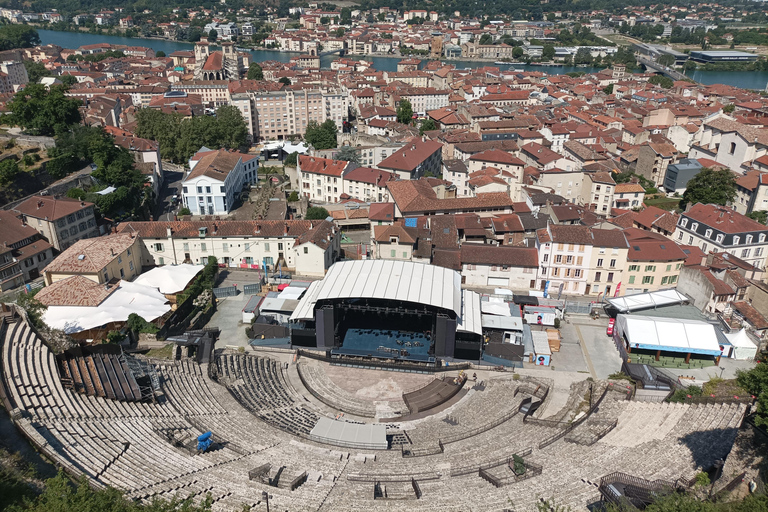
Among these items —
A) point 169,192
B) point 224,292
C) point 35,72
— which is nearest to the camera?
point 224,292

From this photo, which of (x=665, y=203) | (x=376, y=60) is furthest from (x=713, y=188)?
(x=376, y=60)

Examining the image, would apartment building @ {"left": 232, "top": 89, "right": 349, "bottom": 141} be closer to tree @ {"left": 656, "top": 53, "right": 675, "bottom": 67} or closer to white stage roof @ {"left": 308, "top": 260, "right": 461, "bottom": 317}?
white stage roof @ {"left": 308, "top": 260, "right": 461, "bottom": 317}

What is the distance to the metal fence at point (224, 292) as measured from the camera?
38906 mm

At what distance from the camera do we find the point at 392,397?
2934cm

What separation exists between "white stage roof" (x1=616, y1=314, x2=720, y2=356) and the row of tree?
53.3m

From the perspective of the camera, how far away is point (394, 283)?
33344 mm

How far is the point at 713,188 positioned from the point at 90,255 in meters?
55.9

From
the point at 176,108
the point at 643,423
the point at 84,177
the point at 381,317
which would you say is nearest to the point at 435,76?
the point at 176,108

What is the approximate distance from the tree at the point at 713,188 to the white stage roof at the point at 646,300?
21251 millimetres

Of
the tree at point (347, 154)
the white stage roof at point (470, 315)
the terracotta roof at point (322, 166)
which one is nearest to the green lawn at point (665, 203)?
the tree at point (347, 154)

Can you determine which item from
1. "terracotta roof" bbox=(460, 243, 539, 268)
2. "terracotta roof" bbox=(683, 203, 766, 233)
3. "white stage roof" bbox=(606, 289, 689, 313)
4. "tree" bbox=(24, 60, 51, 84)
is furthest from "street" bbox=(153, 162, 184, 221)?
"tree" bbox=(24, 60, 51, 84)

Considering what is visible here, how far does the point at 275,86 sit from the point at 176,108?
18549 mm

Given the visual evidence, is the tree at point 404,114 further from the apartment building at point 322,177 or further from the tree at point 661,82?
the tree at point 661,82

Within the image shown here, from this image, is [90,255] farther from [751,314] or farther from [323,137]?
[751,314]
